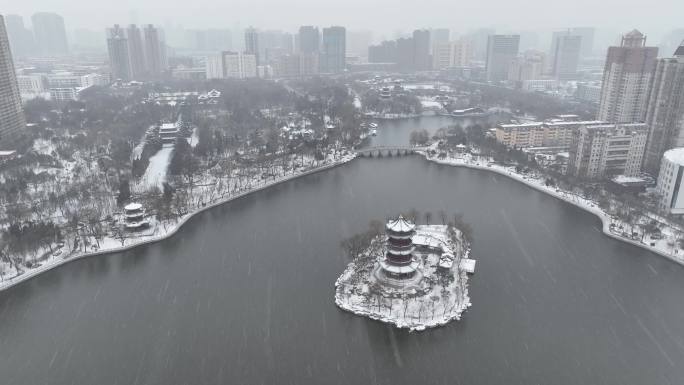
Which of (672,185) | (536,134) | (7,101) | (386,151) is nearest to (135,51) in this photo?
(7,101)

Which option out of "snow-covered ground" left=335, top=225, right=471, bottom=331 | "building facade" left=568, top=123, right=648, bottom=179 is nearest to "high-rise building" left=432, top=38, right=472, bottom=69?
"building facade" left=568, top=123, right=648, bottom=179

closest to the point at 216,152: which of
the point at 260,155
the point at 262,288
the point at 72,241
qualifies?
the point at 260,155

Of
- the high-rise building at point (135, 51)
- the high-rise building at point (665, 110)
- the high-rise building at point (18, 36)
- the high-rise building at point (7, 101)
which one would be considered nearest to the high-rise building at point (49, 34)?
the high-rise building at point (18, 36)

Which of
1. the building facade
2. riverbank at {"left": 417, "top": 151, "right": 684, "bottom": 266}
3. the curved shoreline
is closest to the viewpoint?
the curved shoreline

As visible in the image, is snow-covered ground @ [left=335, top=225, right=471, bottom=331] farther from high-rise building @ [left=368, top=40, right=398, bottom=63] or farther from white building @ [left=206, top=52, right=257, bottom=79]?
high-rise building @ [left=368, top=40, right=398, bottom=63]

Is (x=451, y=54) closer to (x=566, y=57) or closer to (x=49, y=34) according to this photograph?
(x=566, y=57)

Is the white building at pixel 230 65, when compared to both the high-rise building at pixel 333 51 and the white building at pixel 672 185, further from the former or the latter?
the white building at pixel 672 185

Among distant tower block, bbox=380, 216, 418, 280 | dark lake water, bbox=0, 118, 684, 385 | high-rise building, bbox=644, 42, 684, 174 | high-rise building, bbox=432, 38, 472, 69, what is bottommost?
dark lake water, bbox=0, 118, 684, 385
